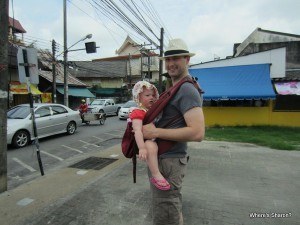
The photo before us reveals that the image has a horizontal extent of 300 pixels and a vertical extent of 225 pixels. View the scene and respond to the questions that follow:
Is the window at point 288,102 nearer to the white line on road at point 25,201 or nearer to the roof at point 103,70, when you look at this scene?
the white line on road at point 25,201

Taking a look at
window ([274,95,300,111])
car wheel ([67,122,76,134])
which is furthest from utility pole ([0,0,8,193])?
window ([274,95,300,111])

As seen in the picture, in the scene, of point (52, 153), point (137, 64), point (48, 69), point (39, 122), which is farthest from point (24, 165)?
point (137, 64)

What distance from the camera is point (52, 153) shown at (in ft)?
29.7

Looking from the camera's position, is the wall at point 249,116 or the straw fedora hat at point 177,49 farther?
the wall at point 249,116

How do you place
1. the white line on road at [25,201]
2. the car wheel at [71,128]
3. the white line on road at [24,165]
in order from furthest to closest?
the car wheel at [71,128], the white line on road at [24,165], the white line on road at [25,201]

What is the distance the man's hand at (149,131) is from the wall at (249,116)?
1464 cm

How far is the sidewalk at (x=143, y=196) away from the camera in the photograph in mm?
3836

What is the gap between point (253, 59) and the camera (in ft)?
56.4

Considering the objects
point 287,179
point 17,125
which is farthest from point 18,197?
point 17,125

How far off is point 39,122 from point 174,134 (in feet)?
32.8

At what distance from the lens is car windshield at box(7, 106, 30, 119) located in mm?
10770

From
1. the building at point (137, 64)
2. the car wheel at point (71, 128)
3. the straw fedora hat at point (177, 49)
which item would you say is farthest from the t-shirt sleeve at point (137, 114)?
the building at point (137, 64)

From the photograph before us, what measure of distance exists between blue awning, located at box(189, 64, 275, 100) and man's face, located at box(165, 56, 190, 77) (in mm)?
12435

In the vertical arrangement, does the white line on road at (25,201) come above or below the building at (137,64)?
below
